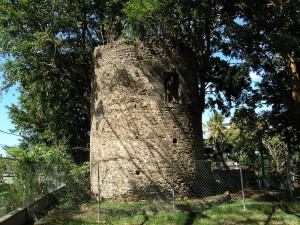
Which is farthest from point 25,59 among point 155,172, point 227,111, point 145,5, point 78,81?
point 227,111

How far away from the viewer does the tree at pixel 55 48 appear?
14.8 metres

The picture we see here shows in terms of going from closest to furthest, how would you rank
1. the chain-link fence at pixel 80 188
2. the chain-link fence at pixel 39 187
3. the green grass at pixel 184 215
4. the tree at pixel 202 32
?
the green grass at pixel 184 215, the chain-link fence at pixel 39 187, the chain-link fence at pixel 80 188, the tree at pixel 202 32

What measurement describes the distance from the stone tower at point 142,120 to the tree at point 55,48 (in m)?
2.64

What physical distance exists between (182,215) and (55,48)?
353 inches

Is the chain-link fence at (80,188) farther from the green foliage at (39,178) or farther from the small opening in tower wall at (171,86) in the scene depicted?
the small opening in tower wall at (171,86)

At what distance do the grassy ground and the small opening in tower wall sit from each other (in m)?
4.28

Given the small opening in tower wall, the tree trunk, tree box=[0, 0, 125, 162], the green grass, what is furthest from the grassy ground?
tree box=[0, 0, 125, 162]

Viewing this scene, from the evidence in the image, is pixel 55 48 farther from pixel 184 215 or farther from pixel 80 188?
pixel 184 215

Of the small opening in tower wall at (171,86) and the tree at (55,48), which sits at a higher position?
the tree at (55,48)

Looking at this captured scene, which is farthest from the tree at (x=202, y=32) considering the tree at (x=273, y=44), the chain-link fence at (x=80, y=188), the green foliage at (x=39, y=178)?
the green foliage at (x=39, y=178)

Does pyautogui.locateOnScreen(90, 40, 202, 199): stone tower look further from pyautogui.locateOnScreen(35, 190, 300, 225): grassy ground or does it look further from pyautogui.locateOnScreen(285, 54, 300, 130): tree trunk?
pyautogui.locateOnScreen(285, 54, 300, 130): tree trunk

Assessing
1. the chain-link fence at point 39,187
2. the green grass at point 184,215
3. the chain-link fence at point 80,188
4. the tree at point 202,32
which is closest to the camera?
the green grass at point 184,215

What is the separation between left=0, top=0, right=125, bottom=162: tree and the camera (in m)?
14.8

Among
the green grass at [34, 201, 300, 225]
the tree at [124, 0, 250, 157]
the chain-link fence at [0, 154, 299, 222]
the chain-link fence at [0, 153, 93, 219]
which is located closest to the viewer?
the green grass at [34, 201, 300, 225]
